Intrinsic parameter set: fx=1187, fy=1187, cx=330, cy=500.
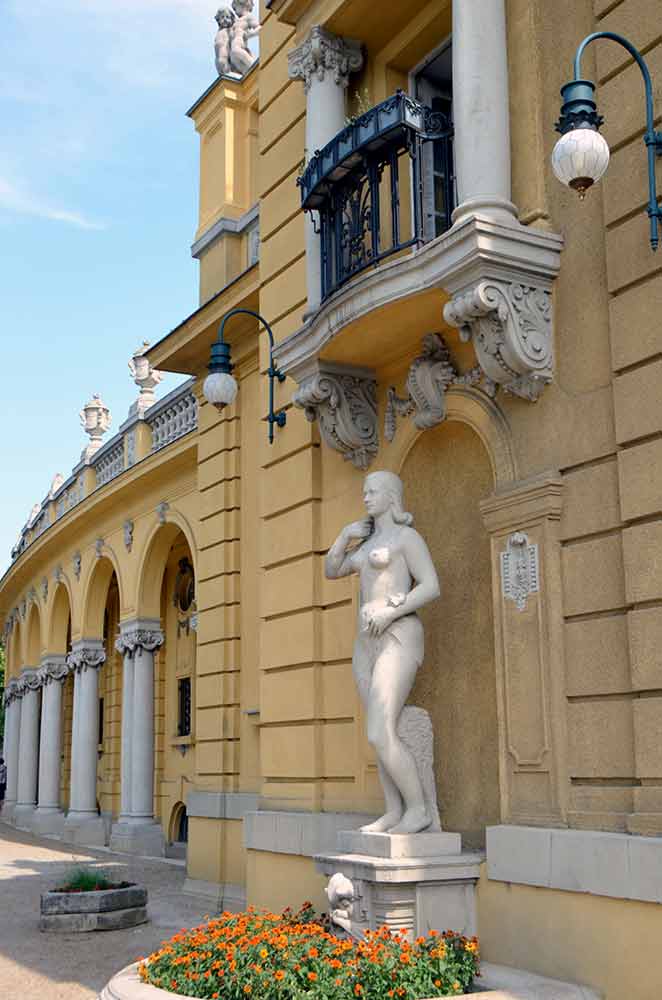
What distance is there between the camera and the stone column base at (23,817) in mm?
29344

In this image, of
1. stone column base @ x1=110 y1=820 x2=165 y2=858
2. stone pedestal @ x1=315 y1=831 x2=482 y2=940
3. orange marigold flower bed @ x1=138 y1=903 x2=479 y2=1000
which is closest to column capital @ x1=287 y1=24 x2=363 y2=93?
stone pedestal @ x1=315 y1=831 x2=482 y2=940

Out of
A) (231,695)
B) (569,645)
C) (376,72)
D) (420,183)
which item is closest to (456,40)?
(420,183)

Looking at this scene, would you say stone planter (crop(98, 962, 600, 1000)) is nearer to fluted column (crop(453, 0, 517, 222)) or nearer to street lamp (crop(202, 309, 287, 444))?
fluted column (crop(453, 0, 517, 222))

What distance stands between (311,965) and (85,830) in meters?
18.0

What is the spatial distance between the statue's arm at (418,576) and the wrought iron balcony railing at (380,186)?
2102mm

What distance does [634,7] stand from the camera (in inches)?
281

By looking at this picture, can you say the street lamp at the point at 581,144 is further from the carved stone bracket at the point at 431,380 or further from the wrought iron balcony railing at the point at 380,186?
the carved stone bracket at the point at 431,380

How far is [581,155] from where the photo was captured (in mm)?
6051

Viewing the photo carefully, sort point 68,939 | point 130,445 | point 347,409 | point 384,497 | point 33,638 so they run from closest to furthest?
1. point 384,497
2. point 347,409
3. point 68,939
4. point 130,445
5. point 33,638

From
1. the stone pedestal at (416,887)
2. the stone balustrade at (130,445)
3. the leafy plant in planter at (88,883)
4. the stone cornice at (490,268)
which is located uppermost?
the stone balustrade at (130,445)

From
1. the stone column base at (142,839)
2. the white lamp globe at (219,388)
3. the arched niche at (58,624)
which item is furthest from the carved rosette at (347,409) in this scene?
the arched niche at (58,624)

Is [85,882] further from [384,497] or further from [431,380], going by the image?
[431,380]

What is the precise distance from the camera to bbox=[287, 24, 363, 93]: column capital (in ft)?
32.4

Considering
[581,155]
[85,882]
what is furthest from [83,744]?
[581,155]
